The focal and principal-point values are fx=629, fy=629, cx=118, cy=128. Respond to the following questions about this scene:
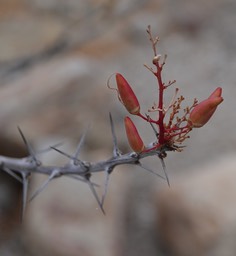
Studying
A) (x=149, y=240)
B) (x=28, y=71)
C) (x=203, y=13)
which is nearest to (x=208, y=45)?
(x=203, y=13)

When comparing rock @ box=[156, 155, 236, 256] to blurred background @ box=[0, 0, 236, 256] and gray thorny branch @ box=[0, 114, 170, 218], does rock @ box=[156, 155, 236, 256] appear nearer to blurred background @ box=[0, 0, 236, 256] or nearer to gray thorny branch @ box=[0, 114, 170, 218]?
blurred background @ box=[0, 0, 236, 256]

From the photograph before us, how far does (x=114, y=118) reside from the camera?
2715mm

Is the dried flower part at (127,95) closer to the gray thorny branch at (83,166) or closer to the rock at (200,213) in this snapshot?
the gray thorny branch at (83,166)

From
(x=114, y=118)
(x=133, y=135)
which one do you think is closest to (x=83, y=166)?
(x=133, y=135)

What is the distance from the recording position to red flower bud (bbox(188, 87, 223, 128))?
74 centimetres

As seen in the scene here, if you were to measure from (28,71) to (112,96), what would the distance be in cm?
39

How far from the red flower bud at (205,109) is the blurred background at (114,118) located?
135 centimetres

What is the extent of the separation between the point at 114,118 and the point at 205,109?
1.97 meters

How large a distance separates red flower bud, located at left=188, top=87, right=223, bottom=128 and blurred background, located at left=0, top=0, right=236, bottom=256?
4.45ft

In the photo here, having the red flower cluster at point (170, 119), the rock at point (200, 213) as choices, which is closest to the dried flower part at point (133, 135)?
the red flower cluster at point (170, 119)

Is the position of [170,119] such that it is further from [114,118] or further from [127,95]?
[114,118]

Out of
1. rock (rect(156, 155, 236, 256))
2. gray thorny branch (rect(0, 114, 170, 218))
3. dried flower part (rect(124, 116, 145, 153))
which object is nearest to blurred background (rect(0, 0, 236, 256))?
rock (rect(156, 155, 236, 256))

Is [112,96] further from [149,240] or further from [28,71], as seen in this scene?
[149,240]

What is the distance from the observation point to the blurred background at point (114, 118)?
7.18 feet
